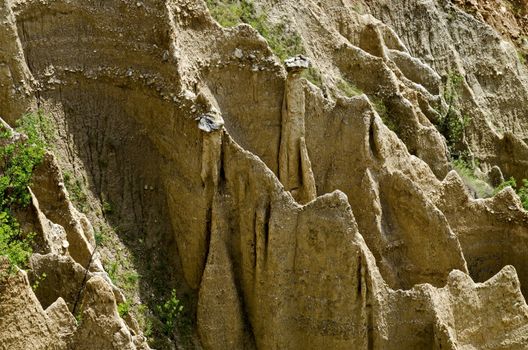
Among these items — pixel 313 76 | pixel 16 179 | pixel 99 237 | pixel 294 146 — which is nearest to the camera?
pixel 16 179

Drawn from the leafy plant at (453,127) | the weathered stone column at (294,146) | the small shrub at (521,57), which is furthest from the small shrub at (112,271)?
the small shrub at (521,57)

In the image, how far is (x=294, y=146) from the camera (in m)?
26.8

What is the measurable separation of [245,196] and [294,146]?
2.83 metres

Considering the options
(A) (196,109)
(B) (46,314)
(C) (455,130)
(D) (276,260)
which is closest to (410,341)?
(D) (276,260)

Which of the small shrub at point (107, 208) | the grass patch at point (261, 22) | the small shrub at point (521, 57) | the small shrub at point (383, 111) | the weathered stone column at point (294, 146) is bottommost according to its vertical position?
the small shrub at point (107, 208)

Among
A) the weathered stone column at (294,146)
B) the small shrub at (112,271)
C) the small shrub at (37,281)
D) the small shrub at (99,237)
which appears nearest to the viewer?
the small shrub at (37,281)

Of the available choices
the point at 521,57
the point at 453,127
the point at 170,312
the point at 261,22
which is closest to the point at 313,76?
the point at 261,22

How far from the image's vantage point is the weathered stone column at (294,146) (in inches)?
1049

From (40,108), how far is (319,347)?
9.06 meters

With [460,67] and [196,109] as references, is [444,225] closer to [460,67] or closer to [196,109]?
[196,109]

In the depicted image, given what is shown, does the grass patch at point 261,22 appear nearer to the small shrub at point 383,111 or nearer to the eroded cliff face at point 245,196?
the eroded cliff face at point 245,196

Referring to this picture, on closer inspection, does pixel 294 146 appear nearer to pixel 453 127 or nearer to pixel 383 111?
pixel 383 111

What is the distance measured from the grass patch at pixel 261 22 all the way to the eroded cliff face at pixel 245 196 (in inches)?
47.0

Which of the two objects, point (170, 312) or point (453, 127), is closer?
point (170, 312)
